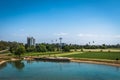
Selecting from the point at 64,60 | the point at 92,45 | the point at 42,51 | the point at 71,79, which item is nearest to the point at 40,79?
the point at 71,79

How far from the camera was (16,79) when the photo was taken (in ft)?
126

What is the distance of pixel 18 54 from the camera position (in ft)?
296

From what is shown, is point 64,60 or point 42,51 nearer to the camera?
point 64,60

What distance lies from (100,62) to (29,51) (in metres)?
66.7

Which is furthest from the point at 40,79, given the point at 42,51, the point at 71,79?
the point at 42,51

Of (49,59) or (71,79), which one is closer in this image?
(71,79)

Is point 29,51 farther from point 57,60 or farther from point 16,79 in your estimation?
point 16,79

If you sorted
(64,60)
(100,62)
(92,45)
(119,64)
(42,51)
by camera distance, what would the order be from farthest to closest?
1. (92,45)
2. (42,51)
3. (64,60)
4. (100,62)
5. (119,64)

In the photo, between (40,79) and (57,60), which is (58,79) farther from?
(57,60)

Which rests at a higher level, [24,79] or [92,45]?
[92,45]

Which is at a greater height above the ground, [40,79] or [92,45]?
[92,45]

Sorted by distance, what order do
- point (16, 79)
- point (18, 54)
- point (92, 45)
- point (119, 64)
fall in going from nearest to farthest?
1. point (16, 79)
2. point (119, 64)
3. point (18, 54)
4. point (92, 45)

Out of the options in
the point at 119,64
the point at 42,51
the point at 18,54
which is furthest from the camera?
the point at 42,51

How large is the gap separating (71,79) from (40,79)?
248 inches
